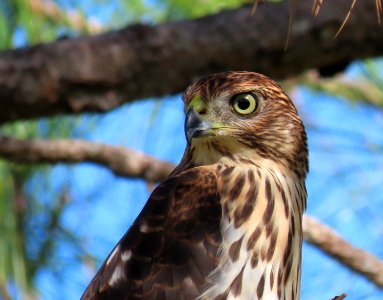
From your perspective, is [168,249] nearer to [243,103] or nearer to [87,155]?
[243,103]

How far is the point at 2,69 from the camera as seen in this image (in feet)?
16.4

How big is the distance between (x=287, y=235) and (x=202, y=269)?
1.23ft

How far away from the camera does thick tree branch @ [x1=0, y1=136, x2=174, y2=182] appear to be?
16.3 feet

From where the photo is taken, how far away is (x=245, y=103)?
4023mm

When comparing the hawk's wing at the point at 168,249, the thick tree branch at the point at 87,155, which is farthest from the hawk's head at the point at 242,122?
the thick tree branch at the point at 87,155

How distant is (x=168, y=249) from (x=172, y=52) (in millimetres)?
1684

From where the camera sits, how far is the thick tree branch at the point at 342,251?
4520 millimetres

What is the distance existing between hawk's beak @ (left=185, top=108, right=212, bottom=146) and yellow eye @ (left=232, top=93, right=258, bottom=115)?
13 centimetres

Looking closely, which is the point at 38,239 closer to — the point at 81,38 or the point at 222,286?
the point at 81,38

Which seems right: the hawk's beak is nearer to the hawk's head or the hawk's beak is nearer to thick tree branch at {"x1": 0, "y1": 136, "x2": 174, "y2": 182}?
the hawk's head

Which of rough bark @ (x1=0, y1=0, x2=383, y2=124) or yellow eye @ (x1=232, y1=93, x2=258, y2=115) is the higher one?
rough bark @ (x1=0, y1=0, x2=383, y2=124)

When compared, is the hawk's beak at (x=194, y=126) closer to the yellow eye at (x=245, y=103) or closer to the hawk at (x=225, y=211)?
the hawk at (x=225, y=211)

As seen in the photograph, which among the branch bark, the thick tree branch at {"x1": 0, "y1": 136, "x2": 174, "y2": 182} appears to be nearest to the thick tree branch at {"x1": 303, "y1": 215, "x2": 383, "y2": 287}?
the branch bark

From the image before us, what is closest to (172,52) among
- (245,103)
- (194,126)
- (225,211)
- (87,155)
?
(87,155)
